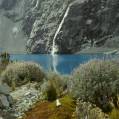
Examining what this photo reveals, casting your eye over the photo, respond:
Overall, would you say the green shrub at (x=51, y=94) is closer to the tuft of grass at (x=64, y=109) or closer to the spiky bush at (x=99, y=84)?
the tuft of grass at (x=64, y=109)

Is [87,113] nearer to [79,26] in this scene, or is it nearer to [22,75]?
[22,75]

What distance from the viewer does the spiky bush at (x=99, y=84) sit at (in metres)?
11.3

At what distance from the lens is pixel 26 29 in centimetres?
19150

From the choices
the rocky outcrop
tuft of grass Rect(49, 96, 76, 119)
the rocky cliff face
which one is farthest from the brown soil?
the rocky outcrop

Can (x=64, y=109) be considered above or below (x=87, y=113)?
below

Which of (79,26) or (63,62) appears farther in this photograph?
(79,26)

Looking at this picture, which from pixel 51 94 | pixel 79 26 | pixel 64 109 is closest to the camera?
pixel 64 109

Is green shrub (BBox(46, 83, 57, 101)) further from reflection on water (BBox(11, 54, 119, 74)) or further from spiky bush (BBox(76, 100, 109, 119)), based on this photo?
spiky bush (BBox(76, 100, 109, 119))

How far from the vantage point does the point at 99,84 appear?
11.4 metres

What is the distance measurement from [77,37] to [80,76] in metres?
147

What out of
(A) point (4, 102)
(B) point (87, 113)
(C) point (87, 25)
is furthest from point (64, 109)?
(C) point (87, 25)

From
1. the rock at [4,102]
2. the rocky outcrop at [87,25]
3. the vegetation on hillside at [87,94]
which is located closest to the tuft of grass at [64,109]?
the vegetation on hillside at [87,94]

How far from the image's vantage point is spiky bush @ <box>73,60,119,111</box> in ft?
37.1

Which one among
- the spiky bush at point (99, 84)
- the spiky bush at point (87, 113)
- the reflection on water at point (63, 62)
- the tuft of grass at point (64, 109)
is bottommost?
the reflection on water at point (63, 62)
